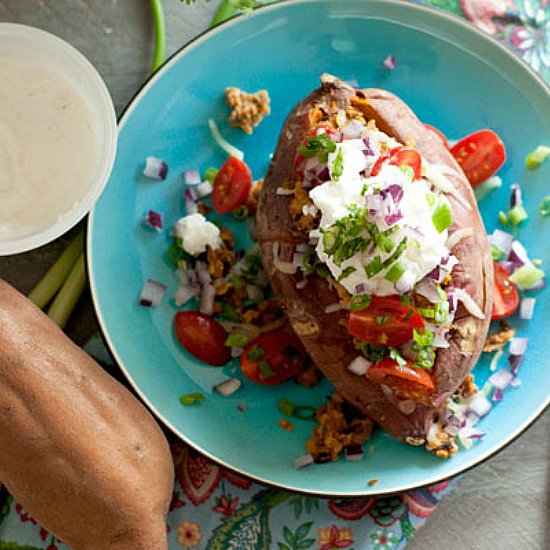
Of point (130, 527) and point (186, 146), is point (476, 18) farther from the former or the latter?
point (130, 527)

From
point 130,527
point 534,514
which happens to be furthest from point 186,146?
point 534,514

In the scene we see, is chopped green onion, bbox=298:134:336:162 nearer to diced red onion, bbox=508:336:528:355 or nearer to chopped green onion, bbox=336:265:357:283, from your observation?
chopped green onion, bbox=336:265:357:283

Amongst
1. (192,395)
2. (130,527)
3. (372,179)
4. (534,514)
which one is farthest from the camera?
(534,514)

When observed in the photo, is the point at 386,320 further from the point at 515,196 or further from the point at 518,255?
the point at 515,196

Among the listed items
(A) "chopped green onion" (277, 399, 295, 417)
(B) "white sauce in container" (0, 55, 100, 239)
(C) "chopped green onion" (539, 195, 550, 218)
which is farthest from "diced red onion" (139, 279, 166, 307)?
(C) "chopped green onion" (539, 195, 550, 218)

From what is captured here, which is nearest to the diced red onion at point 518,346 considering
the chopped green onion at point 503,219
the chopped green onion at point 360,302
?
the chopped green onion at point 503,219

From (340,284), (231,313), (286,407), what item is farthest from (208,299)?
(340,284)

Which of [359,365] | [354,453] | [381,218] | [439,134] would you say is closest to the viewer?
[381,218]
